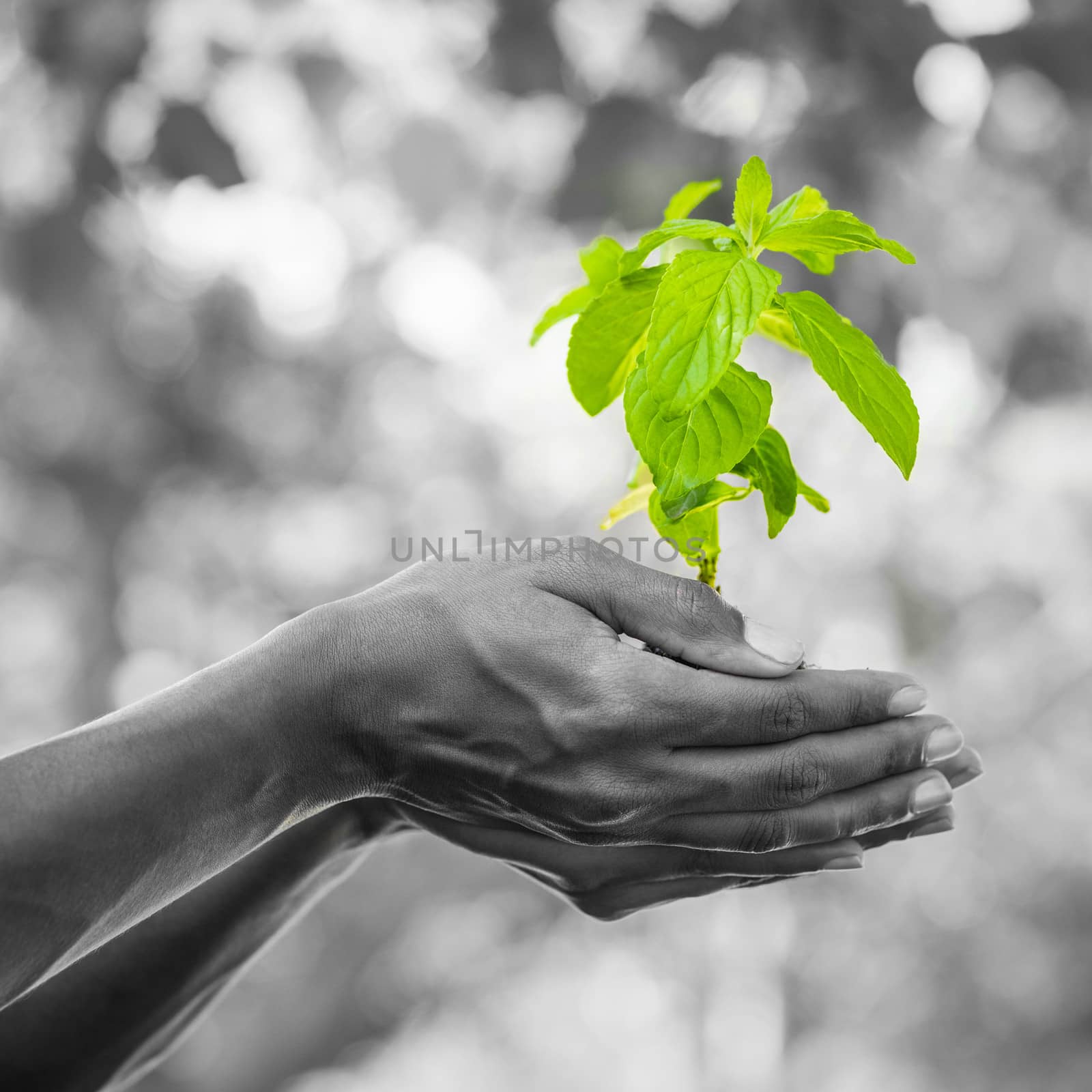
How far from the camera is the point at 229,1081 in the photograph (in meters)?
2.52

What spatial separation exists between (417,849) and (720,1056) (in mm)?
886

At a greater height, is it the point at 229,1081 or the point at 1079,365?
the point at 1079,365

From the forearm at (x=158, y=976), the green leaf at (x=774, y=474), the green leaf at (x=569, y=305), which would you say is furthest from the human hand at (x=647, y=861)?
the green leaf at (x=569, y=305)

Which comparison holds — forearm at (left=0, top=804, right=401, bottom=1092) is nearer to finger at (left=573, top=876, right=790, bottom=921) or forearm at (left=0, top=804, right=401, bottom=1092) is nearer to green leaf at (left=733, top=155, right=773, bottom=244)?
finger at (left=573, top=876, right=790, bottom=921)

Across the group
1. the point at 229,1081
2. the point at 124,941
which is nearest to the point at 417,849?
the point at 229,1081

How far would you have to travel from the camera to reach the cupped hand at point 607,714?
532mm

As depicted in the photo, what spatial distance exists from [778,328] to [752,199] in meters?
0.10

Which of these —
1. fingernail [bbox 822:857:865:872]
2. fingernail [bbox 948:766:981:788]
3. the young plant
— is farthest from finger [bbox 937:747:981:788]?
the young plant

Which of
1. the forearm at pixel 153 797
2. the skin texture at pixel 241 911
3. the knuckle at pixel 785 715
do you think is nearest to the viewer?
the forearm at pixel 153 797

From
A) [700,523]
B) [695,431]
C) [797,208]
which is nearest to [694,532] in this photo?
[700,523]

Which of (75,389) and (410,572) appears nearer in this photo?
(410,572)

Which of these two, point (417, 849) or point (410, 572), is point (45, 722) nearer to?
point (417, 849)

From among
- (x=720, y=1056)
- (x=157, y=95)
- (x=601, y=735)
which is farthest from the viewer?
(x=720, y=1056)

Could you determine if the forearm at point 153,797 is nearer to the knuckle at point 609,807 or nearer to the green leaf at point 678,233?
the knuckle at point 609,807
